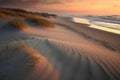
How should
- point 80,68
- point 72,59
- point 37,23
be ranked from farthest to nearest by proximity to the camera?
point 37,23 < point 72,59 < point 80,68

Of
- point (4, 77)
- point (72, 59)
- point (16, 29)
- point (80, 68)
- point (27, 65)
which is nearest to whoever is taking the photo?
point (4, 77)

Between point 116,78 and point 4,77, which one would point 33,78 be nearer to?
point 4,77

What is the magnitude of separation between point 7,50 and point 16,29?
607cm

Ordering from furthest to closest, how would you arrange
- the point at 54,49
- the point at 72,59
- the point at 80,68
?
the point at 54,49
the point at 72,59
the point at 80,68

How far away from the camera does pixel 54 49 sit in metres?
5.77

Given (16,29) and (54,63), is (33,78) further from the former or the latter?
(16,29)

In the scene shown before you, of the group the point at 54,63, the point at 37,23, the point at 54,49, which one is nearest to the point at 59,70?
the point at 54,63

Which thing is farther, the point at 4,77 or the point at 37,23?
the point at 37,23

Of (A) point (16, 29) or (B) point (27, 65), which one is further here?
(A) point (16, 29)

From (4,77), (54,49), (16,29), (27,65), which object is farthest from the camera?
(16,29)

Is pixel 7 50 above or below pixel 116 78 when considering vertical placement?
above

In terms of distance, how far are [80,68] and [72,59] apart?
643mm

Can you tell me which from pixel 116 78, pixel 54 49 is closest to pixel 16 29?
pixel 54 49

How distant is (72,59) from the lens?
188 inches
